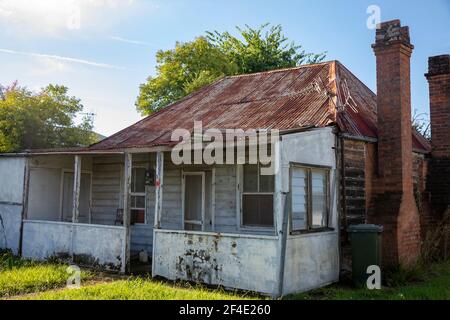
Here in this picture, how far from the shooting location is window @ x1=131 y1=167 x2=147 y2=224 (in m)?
13.1

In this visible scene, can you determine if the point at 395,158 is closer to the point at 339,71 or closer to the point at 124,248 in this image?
the point at 339,71

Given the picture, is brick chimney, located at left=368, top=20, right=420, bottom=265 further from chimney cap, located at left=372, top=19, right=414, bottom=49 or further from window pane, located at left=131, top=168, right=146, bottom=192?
window pane, located at left=131, top=168, right=146, bottom=192

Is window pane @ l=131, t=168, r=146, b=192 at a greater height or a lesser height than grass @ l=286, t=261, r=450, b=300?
greater

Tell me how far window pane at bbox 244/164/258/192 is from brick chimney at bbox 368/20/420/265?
2674 mm

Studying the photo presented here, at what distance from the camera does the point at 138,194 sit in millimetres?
13180

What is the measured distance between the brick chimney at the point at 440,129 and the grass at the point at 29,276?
9.26 meters

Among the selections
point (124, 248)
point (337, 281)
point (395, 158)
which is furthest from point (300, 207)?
point (124, 248)

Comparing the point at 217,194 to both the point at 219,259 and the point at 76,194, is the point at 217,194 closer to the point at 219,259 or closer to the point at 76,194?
the point at 219,259

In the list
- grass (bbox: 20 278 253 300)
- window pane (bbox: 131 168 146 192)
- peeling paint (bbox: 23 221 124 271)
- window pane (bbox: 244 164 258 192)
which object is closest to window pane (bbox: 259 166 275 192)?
window pane (bbox: 244 164 258 192)

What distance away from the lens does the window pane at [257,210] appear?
10451 millimetres

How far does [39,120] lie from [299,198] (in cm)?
2188

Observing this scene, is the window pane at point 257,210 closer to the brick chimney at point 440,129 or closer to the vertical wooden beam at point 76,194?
the vertical wooden beam at point 76,194

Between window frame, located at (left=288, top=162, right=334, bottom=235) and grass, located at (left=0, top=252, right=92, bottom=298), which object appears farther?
window frame, located at (left=288, top=162, right=334, bottom=235)
